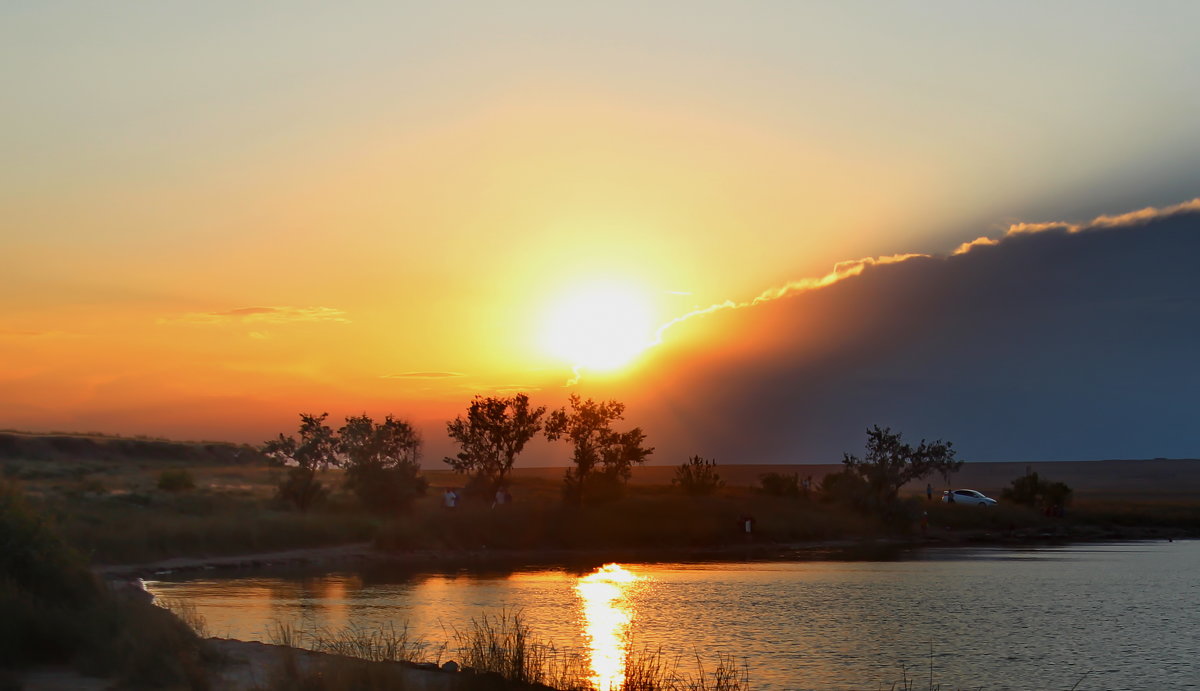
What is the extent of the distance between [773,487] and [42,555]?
66.6 m

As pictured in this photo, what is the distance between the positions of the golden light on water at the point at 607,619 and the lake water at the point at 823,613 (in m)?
0.11

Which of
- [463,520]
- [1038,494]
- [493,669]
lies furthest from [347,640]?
[1038,494]

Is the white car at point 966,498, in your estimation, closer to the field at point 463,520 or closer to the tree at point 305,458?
the field at point 463,520

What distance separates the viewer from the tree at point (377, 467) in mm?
63938

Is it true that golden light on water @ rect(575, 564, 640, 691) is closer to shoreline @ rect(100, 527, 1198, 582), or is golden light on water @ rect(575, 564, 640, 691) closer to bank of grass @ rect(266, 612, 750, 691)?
bank of grass @ rect(266, 612, 750, 691)

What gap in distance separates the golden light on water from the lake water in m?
0.11

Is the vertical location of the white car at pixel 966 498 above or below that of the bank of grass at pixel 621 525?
above

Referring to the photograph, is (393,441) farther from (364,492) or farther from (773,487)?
(773,487)

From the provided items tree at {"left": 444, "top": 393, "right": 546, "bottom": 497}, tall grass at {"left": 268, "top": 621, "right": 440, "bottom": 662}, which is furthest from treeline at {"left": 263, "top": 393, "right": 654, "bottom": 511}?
tall grass at {"left": 268, "top": 621, "right": 440, "bottom": 662}

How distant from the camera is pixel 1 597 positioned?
1891 cm

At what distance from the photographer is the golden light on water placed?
2209 cm

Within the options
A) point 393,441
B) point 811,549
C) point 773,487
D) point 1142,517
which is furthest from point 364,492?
point 1142,517

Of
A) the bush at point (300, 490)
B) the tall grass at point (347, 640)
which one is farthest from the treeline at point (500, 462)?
the tall grass at point (347, 640)

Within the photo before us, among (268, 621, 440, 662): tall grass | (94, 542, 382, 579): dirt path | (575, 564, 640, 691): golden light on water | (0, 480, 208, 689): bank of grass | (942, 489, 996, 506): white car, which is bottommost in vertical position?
(94, 542, 382, 579): dirt path
